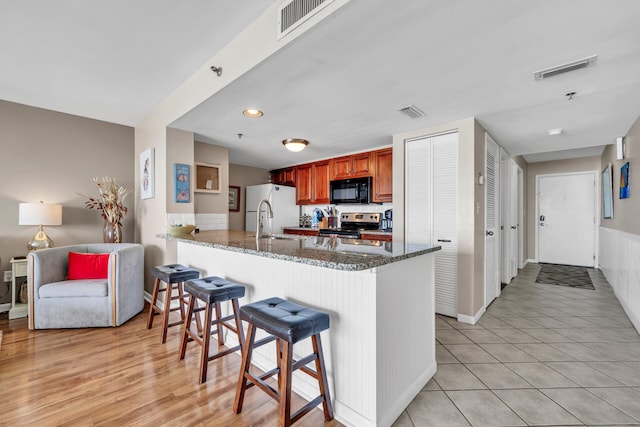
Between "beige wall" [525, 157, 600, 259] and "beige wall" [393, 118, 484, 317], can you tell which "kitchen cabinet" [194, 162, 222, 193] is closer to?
"beige wall" [393, 118, 484, 317]

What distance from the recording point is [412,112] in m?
2.79

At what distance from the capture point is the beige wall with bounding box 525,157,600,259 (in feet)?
19.4

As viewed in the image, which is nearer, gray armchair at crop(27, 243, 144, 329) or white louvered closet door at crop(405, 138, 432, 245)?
gray armchair at crop(27, 243, 144, 329)

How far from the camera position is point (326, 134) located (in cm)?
363

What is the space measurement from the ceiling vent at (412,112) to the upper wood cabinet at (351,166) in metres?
1.59

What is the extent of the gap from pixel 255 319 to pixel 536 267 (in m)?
6.59

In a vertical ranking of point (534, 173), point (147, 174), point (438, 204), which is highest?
point (534, 173)

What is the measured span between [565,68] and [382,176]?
2527mm

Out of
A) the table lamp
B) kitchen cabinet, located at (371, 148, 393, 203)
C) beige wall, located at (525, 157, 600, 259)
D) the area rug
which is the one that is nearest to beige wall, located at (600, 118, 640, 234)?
the area rug

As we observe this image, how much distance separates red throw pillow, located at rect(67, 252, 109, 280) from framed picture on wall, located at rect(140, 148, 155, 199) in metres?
0.86

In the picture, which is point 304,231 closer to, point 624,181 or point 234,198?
point 234,198

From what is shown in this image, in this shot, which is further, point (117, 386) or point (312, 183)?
point (312, 183)

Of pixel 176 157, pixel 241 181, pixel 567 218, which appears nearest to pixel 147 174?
pixel 176 157

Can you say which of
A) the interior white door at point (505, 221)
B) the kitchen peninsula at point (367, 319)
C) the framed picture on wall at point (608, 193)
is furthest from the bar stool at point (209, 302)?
the framed picture on wall at point (608, 193)
